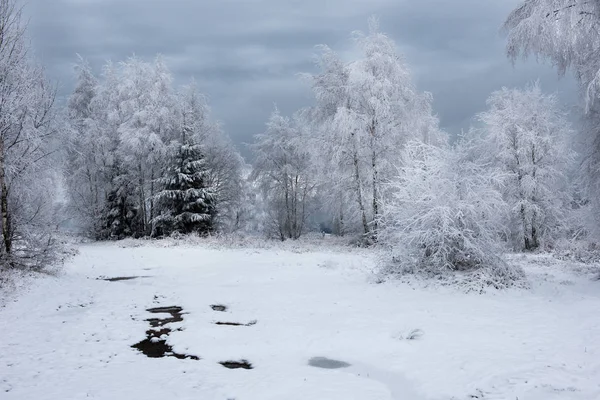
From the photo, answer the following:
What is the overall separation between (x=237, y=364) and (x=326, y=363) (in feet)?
4.94

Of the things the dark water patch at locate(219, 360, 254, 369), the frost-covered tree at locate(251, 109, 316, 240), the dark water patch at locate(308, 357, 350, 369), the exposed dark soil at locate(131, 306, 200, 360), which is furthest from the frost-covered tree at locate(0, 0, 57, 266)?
the frost-covered tree at locate(251, 109, 316, 240)

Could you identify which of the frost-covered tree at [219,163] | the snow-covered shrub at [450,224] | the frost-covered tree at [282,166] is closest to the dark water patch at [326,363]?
the snow-covered shrub at [450,224]

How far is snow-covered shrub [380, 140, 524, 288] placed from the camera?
11867 millimetres

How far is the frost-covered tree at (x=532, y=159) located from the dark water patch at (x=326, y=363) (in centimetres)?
1908

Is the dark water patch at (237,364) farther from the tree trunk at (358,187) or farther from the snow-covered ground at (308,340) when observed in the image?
the tree trunk at (358,187)

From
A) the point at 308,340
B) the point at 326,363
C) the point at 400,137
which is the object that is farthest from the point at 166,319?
the point at 400,137

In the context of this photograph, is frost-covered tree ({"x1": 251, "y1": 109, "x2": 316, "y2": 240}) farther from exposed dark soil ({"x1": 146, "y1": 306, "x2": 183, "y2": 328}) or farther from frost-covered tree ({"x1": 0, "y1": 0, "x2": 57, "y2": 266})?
exposed dark soil ({"x1": 146, "y1": 306, "x2": 183, "y2": 328})

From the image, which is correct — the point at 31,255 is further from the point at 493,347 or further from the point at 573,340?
the point at 573,340

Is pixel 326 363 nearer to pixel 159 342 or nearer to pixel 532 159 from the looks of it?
pixel 159 342

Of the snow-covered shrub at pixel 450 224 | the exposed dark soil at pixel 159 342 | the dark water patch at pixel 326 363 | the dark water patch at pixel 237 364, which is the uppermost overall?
the snow-covered shrub at pixel 450 224

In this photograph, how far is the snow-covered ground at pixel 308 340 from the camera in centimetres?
619

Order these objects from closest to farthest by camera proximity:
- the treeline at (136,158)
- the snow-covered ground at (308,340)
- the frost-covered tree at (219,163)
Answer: the snow-covered ground at (308,340) < the treeline at (136,158) < the frost-covered tree at (219,163)

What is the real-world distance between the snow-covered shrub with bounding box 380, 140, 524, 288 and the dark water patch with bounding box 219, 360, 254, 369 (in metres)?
6.42

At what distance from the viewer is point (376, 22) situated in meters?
22.1
